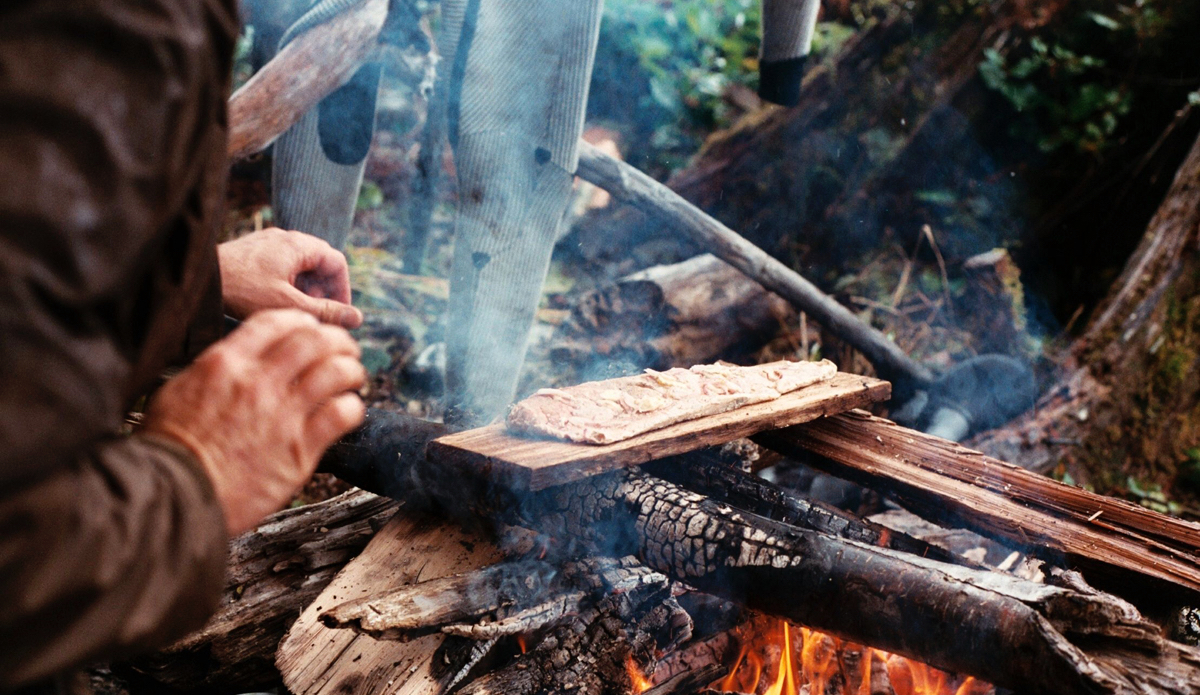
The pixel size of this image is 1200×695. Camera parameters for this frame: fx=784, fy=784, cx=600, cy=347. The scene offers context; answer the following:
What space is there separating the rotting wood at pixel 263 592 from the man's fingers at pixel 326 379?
1470 millimetres

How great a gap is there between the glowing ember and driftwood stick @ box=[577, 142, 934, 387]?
8.87 ft

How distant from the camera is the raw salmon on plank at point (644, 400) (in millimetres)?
2400

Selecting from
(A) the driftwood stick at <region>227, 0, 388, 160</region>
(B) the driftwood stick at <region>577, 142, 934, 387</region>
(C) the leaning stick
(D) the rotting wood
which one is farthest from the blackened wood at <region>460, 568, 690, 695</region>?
(B) the driftwood stick at <region>577, 142, 934, 387</region>

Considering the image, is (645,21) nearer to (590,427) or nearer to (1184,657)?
(590,427)

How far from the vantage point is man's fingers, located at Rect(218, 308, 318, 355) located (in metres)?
1.22

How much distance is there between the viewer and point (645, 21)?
319 inches

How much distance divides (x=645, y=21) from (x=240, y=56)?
405 centimetres

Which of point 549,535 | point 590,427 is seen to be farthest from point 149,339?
point 549,535

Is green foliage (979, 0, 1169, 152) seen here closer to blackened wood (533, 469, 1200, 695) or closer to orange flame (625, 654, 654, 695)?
blackened wood (533, 469, 1200, 695)

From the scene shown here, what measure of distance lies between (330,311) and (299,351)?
0.73m

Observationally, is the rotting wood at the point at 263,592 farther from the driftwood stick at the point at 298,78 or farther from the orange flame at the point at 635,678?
the driftwood stick at the point at 298,78

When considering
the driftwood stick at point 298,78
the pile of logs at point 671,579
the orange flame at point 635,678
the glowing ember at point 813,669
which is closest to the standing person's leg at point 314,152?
the driftwood stick at point 298,78

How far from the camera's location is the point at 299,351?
1.23m

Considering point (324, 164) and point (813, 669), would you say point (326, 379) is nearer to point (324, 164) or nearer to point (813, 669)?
point (813, 669)
